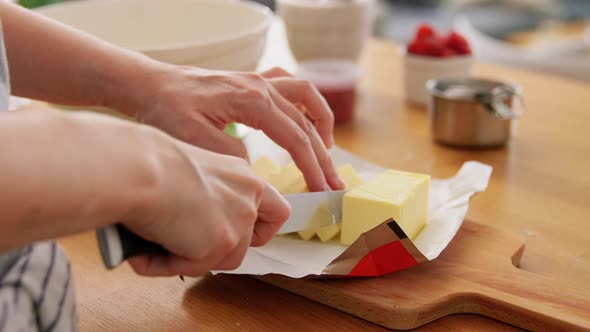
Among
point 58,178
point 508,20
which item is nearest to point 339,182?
point 58,178

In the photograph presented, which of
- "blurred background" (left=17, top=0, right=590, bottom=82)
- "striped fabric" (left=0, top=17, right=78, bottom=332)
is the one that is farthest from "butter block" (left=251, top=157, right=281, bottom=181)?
"blurred background" (left=17, top=0, right=590, bottom=82)

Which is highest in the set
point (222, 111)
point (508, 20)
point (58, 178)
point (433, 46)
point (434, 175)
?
point (58, 178)

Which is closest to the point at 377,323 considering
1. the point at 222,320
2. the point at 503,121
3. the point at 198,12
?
the point at 222,320

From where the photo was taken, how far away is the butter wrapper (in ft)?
2.74

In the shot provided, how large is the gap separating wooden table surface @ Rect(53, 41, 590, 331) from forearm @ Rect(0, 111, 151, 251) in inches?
12.2

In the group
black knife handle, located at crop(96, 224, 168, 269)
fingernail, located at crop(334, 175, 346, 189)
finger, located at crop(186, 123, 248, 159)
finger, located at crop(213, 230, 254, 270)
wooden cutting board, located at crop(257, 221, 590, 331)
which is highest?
black knife handle, located at crop(96, 224, 168, 269)

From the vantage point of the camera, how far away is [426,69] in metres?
1.52

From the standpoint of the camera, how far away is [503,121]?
1307 millimetres

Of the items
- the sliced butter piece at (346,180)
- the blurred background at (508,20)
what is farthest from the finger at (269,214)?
the blurred background at (508,20)

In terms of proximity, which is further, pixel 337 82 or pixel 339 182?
pixel 337 82

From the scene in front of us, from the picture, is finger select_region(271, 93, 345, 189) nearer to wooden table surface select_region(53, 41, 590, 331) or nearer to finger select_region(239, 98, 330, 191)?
finger select_region(239, 98, 330, 191)

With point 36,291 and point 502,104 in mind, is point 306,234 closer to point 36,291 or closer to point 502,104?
point 36,291

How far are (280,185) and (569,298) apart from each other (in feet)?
1.35

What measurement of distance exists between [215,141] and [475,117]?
60cm
